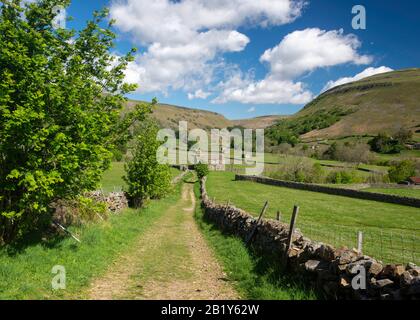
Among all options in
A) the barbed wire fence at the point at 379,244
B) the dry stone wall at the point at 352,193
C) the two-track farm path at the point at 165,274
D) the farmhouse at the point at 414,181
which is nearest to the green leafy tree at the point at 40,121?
the two-track farm path at the point at 165,274

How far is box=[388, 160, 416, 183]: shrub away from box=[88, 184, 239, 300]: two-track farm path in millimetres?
65367

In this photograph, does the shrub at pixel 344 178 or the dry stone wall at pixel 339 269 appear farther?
the shrub at pixel 344 178

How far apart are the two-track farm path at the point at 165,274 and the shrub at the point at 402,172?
65367mm

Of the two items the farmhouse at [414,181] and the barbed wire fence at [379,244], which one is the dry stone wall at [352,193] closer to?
the farmhouse at [414,181]

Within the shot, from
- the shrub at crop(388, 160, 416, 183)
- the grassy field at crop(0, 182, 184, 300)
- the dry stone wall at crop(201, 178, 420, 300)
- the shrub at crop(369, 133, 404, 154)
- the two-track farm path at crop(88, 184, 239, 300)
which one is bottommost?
the two-track farm path at crop(88, 184, 239, 300)

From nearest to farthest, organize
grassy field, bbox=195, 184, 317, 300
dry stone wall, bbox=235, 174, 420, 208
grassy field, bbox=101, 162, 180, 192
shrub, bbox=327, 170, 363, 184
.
Answer: grassy field, bbox=195, 184, 317, 300
grassy field, bbox=101, 162, 180, 192
dry stone wall, bbox=235, 174, 420, 208
shrub, bbox=327, 170, 363, 184

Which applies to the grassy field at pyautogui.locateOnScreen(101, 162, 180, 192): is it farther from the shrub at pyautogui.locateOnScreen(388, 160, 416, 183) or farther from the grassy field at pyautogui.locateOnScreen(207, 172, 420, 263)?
the shrub at pyautogui.locateOnScreen(388, 160, 416, 183)

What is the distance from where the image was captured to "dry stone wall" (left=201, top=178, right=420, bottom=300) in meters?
7.37

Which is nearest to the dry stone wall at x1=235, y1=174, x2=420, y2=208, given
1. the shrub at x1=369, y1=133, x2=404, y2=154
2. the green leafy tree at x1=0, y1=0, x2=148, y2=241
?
the green leafy tree at x1=0, y1=0, x2=148, y2=241

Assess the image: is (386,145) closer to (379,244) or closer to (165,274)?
(379,244)

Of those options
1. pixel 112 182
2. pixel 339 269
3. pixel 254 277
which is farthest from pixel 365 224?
pixel 112 182

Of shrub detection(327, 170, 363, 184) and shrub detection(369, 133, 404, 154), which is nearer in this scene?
shrub detection(327, 170, 363, 184)

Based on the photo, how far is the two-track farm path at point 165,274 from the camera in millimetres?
10273

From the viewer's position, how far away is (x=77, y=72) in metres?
13.2
